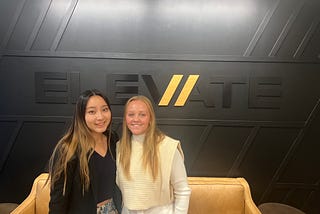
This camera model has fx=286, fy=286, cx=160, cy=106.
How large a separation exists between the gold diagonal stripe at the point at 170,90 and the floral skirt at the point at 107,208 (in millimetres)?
1185

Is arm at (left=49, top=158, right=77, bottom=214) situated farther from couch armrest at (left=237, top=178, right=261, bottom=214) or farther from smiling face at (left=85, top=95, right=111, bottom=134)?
couch armrest at (left=237, top=178, right=261, bottom=214)

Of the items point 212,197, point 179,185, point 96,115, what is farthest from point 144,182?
point 212,197

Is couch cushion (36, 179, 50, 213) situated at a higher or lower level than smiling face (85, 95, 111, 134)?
lower

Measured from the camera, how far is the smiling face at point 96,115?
63.1 inches

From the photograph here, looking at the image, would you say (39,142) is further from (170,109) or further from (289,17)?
(289,17)

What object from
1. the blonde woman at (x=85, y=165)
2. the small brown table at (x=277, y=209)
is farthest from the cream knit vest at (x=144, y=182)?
the small brown table at (x=277, y=209)

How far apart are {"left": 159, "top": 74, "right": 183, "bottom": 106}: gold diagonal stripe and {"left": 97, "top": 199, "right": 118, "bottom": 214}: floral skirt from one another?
118cm

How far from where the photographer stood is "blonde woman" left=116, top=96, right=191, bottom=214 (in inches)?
67.1

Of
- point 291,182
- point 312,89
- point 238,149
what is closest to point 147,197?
point 238,149

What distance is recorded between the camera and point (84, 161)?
1547 mm

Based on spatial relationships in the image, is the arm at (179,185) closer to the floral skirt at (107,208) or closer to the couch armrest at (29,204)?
the floral skirt at (107,208)

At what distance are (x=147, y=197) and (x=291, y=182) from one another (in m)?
1.77

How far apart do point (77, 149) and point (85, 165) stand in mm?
100

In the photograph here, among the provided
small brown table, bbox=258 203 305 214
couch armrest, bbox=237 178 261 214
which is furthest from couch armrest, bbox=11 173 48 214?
small brown table, bbox=258 203 305 214
